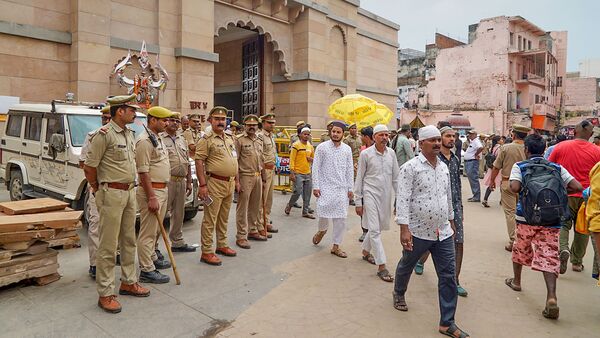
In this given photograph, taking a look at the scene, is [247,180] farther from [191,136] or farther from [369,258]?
[191,136]

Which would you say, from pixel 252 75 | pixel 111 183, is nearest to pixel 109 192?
A: pixel 111 183

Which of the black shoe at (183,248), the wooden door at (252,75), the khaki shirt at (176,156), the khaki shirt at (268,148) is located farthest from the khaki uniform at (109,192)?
the wooden door at (252,75)

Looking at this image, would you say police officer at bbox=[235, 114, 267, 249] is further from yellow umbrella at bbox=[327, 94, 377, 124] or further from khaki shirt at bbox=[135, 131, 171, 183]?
yellow umbrella at bbox=[327, 94, 377, 124]

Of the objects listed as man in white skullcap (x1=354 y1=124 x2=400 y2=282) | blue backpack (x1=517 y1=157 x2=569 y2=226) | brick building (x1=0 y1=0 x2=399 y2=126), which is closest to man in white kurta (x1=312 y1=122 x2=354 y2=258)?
man in white skullcap (x1=354 y1=124 x2=400 y2=282)

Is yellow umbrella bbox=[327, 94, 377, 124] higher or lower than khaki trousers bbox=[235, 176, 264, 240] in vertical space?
higher

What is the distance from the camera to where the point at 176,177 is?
213 inches

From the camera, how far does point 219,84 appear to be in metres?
19.1

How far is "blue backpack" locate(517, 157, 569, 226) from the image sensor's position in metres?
3.93

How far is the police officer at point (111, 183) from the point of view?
3.74m

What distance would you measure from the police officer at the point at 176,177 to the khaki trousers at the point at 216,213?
0.41 metres

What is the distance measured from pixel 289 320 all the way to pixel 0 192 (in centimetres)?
832

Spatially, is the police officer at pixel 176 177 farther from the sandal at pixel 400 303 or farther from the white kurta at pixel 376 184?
the sandal at pixel 400 303

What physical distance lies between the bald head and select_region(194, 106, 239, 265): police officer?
441 cm

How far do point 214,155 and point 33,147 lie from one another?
3904mm
